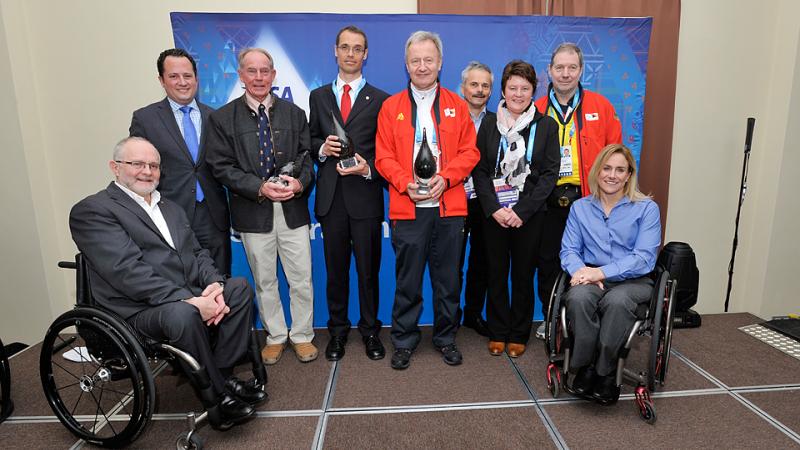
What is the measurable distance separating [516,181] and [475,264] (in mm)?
681

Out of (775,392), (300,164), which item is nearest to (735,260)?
(775,392)

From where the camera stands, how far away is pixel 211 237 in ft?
8.40

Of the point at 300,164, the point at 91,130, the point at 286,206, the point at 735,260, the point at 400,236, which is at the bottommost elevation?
the point at 735,260

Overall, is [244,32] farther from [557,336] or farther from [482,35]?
[557,336]

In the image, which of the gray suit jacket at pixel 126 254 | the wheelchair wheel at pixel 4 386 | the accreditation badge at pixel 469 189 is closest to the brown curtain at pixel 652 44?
the accreditation badge at pixel 469 189

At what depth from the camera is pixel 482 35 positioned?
303 cm

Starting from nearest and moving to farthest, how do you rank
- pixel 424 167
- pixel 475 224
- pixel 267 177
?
pixel 424 167 → pixel 267 177 → pixel 475 224

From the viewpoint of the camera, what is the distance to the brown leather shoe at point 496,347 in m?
2.73

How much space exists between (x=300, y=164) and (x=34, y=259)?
7.48ft

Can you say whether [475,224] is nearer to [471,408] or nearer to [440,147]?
[440,147]

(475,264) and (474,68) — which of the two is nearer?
(474,68)

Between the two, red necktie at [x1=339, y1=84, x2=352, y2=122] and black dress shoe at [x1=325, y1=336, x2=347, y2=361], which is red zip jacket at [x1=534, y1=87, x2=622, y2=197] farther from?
black dress shoe at [x1=325, y1=336, x2=347, y2=361]

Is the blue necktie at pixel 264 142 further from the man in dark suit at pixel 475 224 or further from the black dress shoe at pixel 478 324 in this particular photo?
the black dress shoe at pixel 478 324

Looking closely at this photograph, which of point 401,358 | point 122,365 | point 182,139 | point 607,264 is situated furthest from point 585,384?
point 182,139
